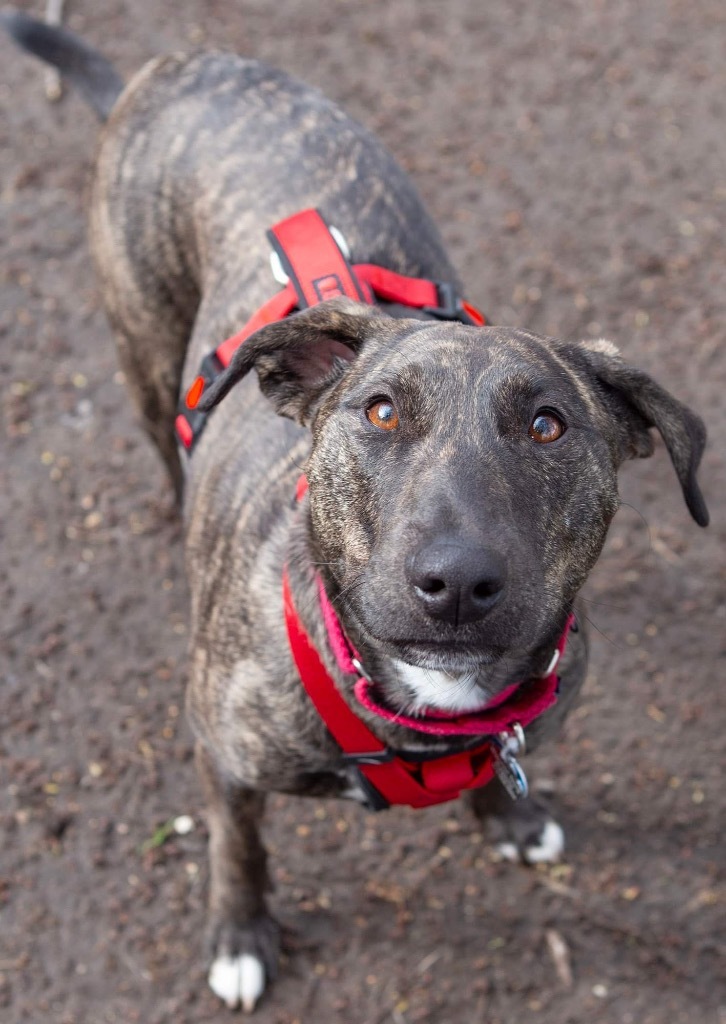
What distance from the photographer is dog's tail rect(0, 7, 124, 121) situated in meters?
4.21

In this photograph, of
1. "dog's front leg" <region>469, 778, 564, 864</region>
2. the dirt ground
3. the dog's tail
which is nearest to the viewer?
the dirt ground

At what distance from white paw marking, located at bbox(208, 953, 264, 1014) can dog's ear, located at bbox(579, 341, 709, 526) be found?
215 centimetres

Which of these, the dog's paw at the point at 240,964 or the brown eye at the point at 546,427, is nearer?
the brown eye at the point at 546,427

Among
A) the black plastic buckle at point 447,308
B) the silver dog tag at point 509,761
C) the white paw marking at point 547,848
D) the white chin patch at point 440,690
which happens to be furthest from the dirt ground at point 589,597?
the white chin patch at point 440,690

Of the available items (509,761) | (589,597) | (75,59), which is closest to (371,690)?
(509,761)

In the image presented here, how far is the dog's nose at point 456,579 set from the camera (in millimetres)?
2119

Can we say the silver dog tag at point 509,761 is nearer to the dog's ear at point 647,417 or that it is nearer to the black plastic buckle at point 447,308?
the dog's ear at point 647,417

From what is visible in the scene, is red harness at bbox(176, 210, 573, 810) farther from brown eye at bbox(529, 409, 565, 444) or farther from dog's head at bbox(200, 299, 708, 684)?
brown eye at bbox(529, 409, 565, 444)

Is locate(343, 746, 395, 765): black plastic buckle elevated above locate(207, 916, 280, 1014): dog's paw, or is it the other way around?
locate(343, 746, 395, 765): black plastic buckle

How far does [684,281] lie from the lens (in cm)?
575

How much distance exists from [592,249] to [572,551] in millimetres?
3787

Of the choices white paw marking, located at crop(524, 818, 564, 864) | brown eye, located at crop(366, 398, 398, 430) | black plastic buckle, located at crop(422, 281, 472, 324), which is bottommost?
white paw marking, located at crop(524, 818, 564, 864)

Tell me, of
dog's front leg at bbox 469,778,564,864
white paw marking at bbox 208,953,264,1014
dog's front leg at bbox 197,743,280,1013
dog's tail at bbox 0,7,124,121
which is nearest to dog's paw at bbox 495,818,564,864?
dog's front leg at bbox 469,778,564,864

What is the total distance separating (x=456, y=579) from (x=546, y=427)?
0.52 meters
